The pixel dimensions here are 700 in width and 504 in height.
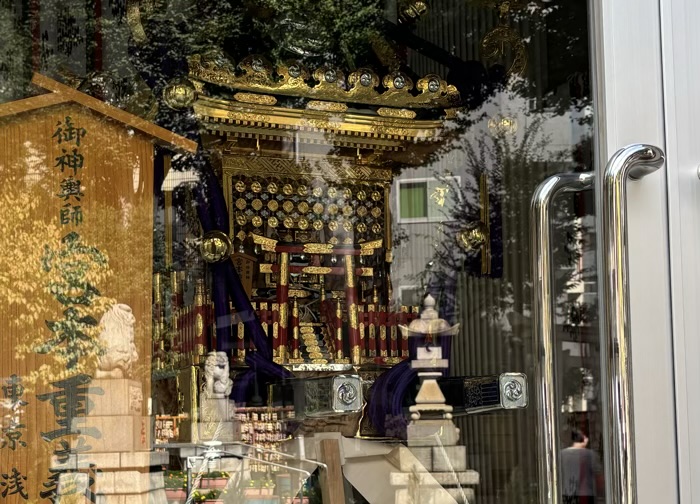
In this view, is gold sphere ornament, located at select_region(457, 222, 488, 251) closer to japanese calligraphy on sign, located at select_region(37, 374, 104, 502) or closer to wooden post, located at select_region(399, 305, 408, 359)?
wooden post, located at select_region(399, 305, 408, 359)

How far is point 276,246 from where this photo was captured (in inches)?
72.5

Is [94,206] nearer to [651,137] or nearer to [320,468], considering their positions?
[320,468]

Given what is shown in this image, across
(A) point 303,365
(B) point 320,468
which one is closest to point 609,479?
(B) point 320,468

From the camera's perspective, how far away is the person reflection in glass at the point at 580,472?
3.38 ft

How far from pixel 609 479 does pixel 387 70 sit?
1.05 metres

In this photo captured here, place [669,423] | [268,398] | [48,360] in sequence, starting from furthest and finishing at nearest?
[268,398] → [48,360] → [669,423]

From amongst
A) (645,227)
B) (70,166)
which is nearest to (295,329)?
(70,166)

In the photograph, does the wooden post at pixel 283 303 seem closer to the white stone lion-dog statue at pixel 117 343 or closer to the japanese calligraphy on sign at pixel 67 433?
the white stone lion-dog statue at pixel 117 343

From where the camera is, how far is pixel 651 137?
98cm

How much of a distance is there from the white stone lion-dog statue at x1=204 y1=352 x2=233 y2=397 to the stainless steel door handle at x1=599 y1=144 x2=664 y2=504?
1014 mm

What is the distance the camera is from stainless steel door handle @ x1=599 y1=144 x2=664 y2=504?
35.8 inches

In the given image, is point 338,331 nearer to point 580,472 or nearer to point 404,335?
point 404,335

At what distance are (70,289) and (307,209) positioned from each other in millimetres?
488

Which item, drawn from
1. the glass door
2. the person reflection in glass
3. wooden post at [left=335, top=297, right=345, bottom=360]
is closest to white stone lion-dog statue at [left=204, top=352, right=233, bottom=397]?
the glass door
